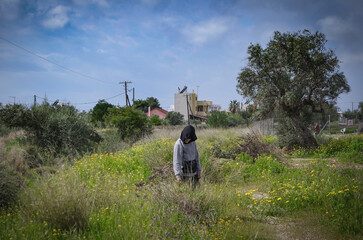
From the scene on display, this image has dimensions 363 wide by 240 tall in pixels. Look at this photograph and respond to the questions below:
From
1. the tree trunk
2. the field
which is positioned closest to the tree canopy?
the tree trunk

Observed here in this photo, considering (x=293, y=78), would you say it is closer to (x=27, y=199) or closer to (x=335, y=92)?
(x=335, y=92)

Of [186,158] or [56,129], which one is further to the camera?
[56,129]

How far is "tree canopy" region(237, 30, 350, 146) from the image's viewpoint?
1362 cm

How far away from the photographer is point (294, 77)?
1430 centimetres

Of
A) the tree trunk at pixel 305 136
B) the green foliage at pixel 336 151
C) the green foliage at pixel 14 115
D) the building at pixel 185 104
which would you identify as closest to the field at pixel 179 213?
the green foliage at pixel 336 151

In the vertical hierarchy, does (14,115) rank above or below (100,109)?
below

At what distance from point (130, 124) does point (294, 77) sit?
12613mm

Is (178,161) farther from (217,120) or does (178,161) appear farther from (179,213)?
(217,120)

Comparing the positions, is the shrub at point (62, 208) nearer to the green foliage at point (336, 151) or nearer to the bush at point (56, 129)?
the bush at point (56, 129)

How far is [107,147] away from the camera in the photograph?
15391 millimetres

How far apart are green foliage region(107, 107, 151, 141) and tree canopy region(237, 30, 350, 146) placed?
368 inches

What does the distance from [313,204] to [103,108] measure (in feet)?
177

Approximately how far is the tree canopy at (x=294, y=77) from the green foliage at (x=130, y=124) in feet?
30.7

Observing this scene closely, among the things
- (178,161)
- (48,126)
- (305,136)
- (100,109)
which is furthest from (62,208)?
(100,109)
